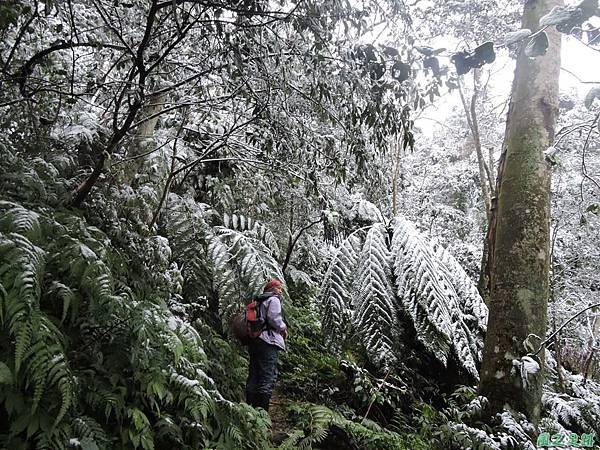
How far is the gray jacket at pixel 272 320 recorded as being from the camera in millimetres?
3518

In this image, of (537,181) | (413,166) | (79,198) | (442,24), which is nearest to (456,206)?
(413,166)

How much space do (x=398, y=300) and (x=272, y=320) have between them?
4.05ft

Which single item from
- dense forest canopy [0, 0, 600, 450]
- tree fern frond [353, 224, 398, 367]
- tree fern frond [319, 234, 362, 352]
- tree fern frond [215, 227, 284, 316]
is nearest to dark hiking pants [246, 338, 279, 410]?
dense forest canopy [0, 0, 600, 450]

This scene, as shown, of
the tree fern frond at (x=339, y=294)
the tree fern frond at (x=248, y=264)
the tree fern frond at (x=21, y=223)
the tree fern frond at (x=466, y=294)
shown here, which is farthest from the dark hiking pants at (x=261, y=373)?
the tree fern frond at (x=21, y=223)

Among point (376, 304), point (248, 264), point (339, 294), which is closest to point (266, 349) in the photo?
point (248, 264)

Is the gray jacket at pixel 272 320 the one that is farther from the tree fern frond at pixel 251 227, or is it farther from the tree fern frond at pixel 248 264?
the tree fern frond at pixel 251 227

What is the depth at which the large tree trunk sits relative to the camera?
91.8 inches

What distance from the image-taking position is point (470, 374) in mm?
3705

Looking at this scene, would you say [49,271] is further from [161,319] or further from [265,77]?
[265,77]

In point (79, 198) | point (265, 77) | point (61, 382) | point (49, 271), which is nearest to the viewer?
point (61, 382)

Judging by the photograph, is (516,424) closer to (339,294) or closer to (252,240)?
(339,294)

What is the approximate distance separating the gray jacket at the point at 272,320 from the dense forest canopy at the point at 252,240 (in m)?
0.19

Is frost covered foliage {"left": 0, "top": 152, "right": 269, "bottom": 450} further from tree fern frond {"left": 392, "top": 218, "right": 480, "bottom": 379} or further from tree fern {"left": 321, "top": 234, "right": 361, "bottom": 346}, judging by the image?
tree fern frond {"left": 392, "top": 218, "right": 480, "bottom": 379}

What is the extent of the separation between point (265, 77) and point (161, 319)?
1.36m
